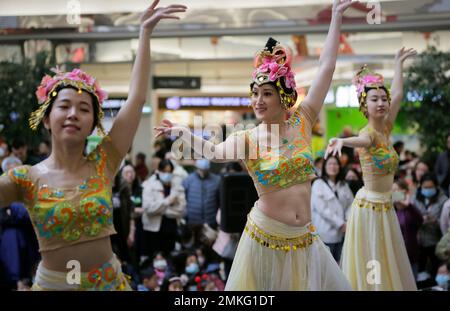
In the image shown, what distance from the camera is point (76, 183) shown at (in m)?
3.39

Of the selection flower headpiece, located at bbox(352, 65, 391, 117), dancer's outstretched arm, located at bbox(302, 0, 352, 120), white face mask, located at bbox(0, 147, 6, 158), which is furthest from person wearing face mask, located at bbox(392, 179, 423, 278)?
white face mask, located at bbox(0, 147, 6, 158)

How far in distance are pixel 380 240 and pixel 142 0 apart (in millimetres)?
4622

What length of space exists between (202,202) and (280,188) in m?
4.46

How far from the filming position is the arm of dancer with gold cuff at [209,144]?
4.08m

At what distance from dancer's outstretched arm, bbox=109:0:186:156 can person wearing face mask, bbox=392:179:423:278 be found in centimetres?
480

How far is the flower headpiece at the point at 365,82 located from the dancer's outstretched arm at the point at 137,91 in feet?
9.58

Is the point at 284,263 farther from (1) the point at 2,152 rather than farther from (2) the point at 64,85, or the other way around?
(1) the point at 2,152

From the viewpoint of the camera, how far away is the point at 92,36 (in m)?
10.1

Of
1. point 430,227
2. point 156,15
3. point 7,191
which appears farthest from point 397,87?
point 7,191

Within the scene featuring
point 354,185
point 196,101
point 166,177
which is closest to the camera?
point 354,185

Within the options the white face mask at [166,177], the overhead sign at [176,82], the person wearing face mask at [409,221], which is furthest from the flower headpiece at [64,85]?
the overhead sign at [176,82]

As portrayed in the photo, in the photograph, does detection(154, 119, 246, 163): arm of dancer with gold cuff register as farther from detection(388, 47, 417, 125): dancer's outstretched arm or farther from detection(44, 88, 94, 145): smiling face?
detection(388, 47, 417, 125): dancer's outstretched arm

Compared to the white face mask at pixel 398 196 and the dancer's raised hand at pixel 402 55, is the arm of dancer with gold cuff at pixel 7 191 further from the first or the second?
the white face mask at pixel 398 196

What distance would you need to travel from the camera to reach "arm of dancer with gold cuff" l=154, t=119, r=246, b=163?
408 centimetres
